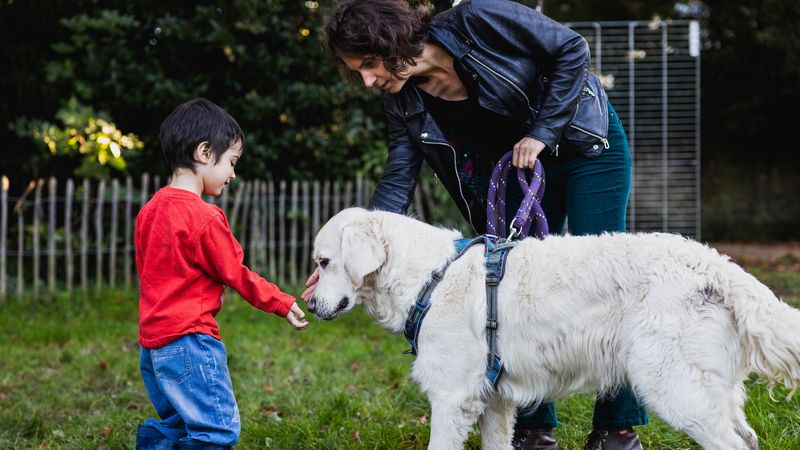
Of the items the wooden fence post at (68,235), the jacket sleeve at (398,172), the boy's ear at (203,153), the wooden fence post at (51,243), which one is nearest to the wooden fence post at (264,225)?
the wooden fence post at (68,235)

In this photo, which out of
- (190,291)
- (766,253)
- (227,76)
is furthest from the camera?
(766,253)

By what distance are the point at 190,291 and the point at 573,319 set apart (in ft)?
4.82

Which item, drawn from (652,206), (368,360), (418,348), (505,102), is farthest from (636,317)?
(652,206)

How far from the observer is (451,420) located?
2939mm

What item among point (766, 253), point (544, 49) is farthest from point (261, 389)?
point (766, 253)

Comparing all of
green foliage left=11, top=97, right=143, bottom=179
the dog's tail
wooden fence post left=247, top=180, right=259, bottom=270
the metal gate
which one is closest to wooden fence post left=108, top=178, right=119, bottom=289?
green foliage left=11, top=97, right=143, bottom=179

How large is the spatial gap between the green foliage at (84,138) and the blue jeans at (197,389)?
20.2 feet

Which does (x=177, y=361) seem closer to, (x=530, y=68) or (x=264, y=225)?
(x=530, y=68)

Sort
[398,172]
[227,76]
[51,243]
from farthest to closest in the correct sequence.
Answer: [227,76] < [51,243] < [398,172]

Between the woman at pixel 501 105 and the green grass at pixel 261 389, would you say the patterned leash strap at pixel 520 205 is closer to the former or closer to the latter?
the woman at pixel 501 105

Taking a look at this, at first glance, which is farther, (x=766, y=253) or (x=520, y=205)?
(x=766, y=253)

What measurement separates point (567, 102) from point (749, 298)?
1101 millimetres

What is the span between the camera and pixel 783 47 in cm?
1521

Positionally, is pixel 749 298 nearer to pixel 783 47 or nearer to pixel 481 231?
pixel 481 231
